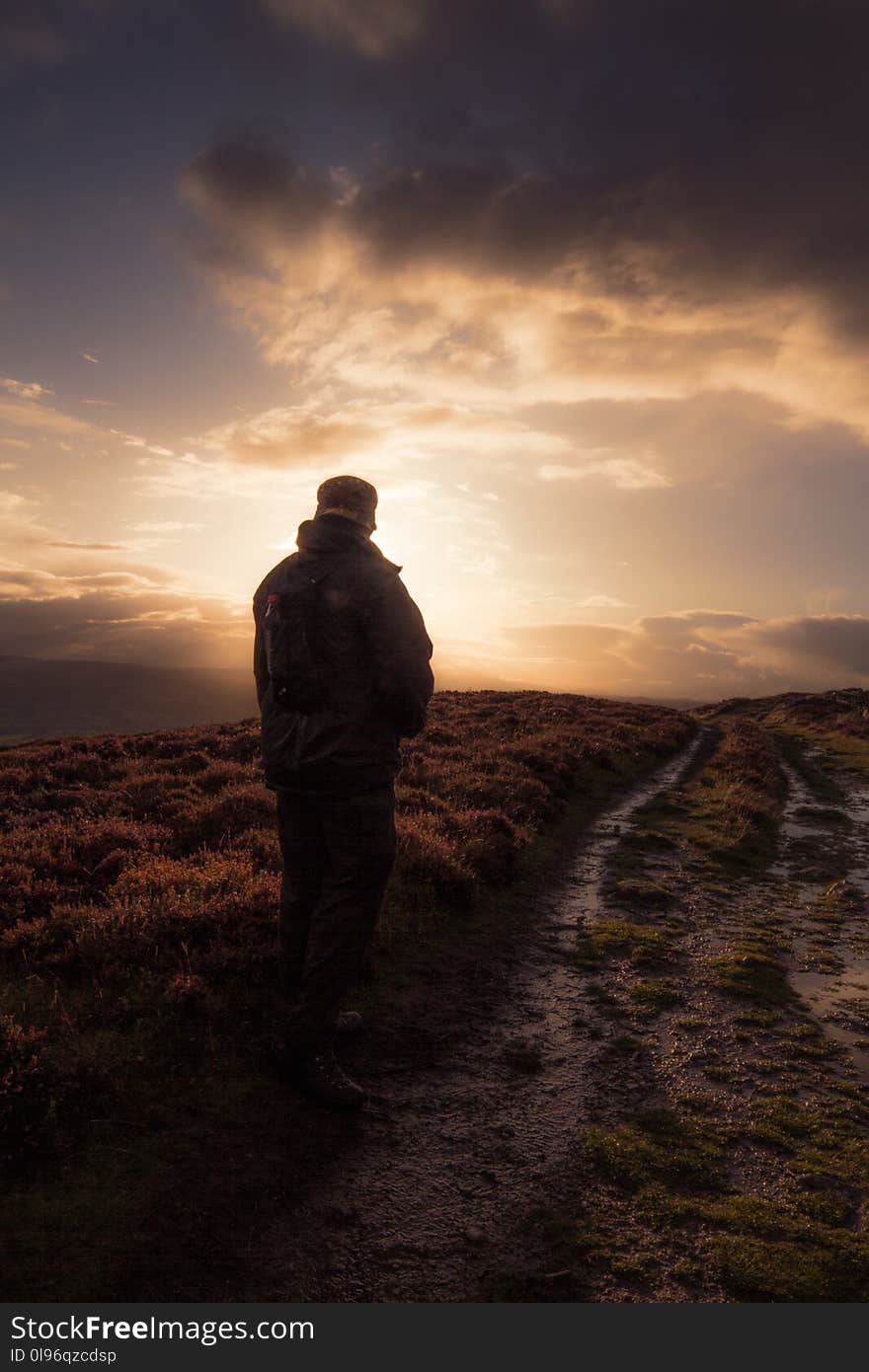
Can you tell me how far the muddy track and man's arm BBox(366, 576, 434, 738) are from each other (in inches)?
99.9

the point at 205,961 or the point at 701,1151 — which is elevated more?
the point at 205,961

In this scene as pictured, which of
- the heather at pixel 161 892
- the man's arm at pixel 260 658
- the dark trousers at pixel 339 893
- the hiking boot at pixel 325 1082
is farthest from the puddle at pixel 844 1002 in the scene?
the man's arm at pixel 260 658

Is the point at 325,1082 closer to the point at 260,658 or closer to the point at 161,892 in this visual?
the point at 260,658

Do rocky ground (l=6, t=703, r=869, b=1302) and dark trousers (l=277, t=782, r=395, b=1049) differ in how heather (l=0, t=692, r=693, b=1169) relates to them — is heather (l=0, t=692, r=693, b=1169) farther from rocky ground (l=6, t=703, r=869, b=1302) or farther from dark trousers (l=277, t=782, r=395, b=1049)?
dark trousers (l=277, t=782, r=395, b=1049)

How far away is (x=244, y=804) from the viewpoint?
10891 millimetres

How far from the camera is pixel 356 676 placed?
4.50 m

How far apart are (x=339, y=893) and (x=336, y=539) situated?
2346 mm

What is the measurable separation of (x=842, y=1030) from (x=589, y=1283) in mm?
3863

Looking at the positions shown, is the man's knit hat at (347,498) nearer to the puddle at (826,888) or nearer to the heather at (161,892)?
the heather at (161,892)

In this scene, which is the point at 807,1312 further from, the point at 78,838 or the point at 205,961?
the point at 78,838

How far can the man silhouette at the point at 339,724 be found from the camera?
4.45 meters

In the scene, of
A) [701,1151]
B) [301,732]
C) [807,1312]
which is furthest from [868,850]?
[301,732]

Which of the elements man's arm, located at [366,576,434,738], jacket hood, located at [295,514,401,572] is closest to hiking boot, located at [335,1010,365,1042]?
man's arm, located at [366,576,434,738]

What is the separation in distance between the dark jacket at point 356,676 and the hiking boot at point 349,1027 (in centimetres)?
219
